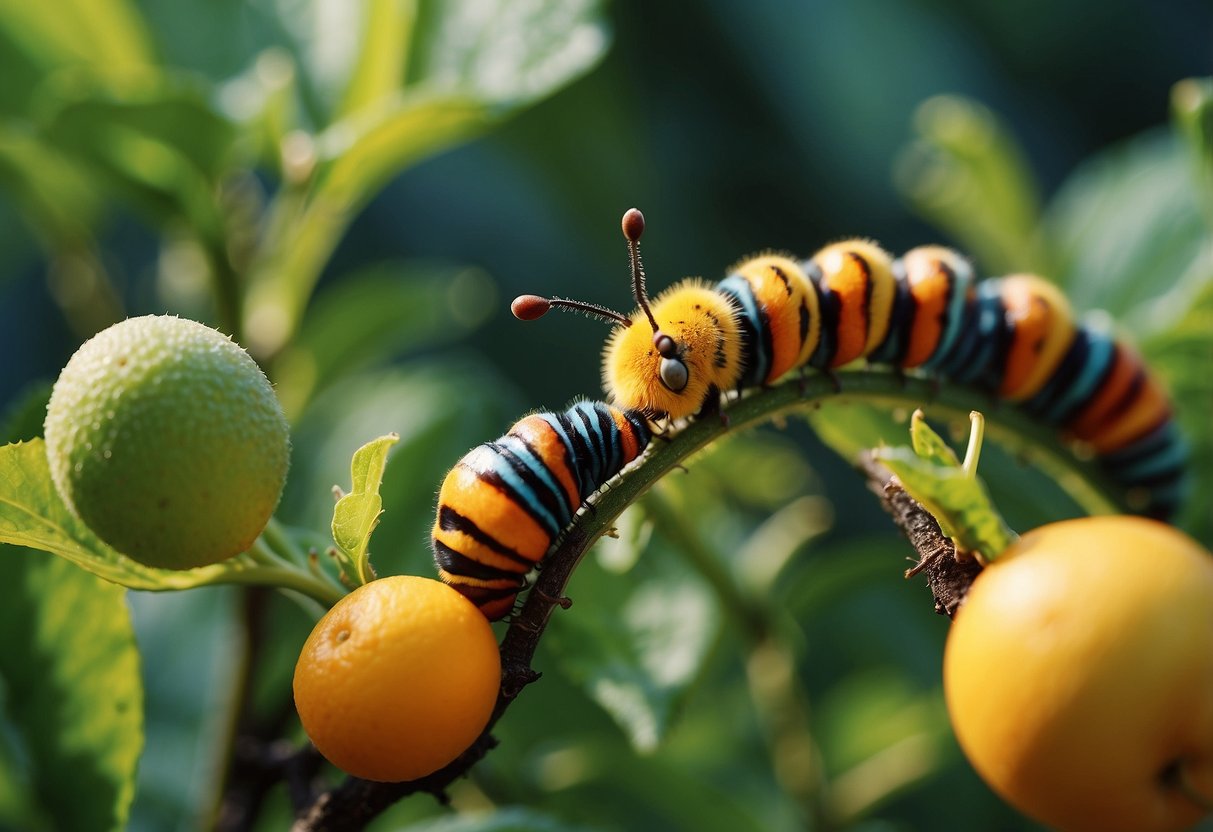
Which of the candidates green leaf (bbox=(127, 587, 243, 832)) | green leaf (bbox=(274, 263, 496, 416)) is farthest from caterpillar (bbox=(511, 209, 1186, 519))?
green leaf (bbox=(127, 587, 243, 832))

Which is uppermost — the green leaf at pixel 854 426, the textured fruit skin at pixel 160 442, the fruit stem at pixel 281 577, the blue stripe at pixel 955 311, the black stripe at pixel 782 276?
the textured fruit skin at pixel 160 442

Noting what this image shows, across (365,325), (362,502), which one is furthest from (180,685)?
(362,502)

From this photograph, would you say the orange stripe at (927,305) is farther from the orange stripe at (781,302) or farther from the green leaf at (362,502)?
the green leaf at (362,502)

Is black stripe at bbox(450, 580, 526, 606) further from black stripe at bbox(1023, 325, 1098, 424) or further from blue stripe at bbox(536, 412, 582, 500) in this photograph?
black stripe at bbox(1023, 325, 1098, 424)

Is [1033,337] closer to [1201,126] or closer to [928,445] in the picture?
[1201,126]

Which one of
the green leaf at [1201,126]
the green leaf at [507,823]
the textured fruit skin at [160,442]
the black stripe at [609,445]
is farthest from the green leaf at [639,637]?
the green leaf at [1201,126]

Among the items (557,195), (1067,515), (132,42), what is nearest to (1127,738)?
(1067,515)

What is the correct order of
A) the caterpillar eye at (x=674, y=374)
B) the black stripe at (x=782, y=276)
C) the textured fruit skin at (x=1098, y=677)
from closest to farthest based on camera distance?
the textured fruit skin at (x=1098, y=677)
the caterpillar eye at (x=674, y=374)
the black stripe at (x=782, y=276)
